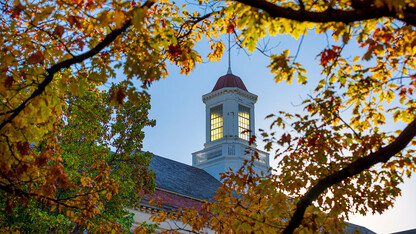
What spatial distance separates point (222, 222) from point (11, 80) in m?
6.58

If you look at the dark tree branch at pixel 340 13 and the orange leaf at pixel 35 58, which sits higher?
the orange leaf at pixel 35 58

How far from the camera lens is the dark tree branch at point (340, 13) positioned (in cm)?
578

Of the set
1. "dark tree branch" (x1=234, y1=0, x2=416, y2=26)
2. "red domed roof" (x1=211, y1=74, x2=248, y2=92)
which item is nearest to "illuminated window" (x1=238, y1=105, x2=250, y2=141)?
"red domed roof" (x1=211, y1=74, x2=248, y2=92)

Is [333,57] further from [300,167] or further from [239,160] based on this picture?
[239,160]

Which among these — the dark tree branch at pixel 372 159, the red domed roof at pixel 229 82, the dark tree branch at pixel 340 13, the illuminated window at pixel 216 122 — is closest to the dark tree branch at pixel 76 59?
the dark tree branch at pixel 340 13

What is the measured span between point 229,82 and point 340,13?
4161cm

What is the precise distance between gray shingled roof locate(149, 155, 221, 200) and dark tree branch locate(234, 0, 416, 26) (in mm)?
28434

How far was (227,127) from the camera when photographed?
150 feet

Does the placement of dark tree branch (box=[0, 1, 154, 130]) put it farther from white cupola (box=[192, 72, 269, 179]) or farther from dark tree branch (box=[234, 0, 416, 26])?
white cupola (box=[192, 72, 269, 179])

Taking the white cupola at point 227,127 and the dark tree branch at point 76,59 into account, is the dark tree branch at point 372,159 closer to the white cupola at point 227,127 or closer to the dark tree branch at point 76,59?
the dark tree branch at point 76,59

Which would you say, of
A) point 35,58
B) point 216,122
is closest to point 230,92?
point 216,122

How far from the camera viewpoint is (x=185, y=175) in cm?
4059

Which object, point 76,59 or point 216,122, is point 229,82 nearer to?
point 216,122

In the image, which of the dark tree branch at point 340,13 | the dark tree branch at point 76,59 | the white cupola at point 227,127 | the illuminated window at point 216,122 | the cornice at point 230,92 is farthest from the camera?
the illuminated window at point 216,122
